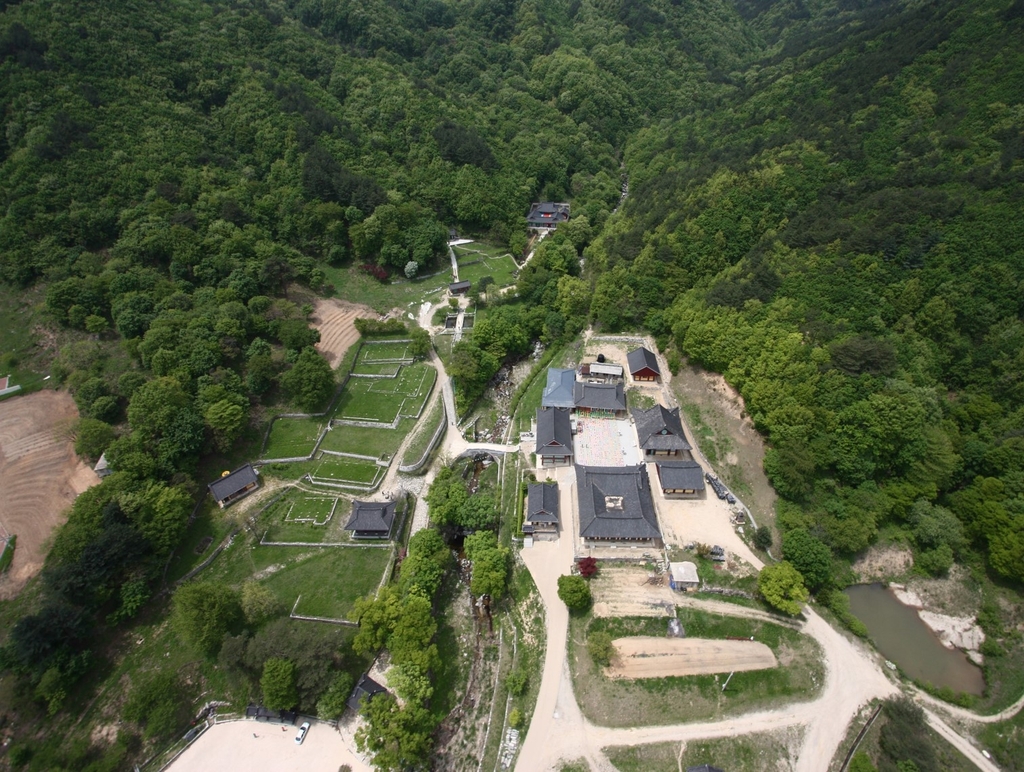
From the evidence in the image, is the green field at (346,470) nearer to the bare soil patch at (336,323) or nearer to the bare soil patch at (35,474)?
the bare soil patch at (336,323)

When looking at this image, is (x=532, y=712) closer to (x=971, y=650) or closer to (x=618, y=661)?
(x=618, y=661)

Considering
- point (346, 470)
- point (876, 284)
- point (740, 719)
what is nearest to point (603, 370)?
point (876, 284)

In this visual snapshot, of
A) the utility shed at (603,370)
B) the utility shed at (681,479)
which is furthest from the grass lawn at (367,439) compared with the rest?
the utility shed at (681,479)

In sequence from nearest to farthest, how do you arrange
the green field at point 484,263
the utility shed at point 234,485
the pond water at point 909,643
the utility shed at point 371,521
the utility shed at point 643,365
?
the pond water at point 909,643 < the utility shed at point 371,521 < the utility shed at point 234,485 < the utility shed at point 643,365 < the green field at point 484,263

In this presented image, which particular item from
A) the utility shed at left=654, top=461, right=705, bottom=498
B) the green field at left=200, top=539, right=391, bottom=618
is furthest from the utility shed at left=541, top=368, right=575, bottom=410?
the green field at left=200, top=539, right=391, bottom=618

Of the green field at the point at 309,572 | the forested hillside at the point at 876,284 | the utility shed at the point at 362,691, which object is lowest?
the green field at the point at 309,572

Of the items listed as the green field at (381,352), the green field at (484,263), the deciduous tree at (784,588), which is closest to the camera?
the deciduous tree at (784,588)

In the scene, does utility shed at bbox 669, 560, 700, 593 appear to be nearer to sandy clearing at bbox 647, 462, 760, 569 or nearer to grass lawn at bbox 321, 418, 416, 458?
sandy clearing at bbox 647, 462, 760, 569
